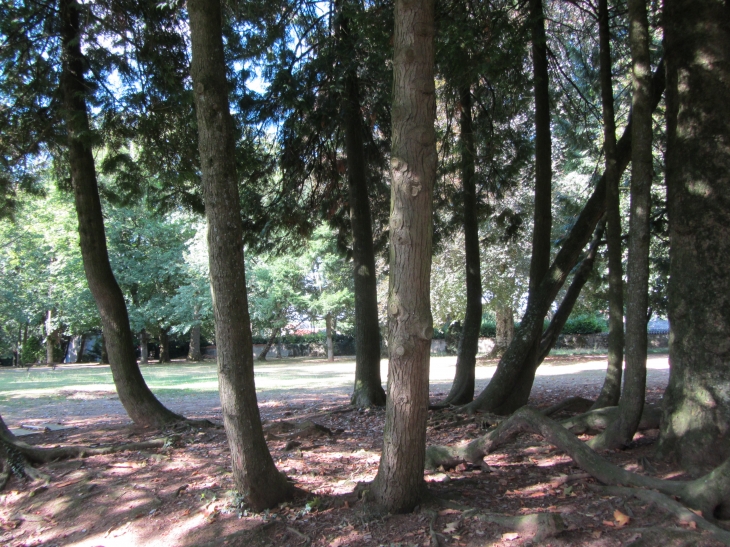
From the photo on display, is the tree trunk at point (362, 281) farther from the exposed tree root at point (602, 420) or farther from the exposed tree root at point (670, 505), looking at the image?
the exposed tree root at point (670, 505)

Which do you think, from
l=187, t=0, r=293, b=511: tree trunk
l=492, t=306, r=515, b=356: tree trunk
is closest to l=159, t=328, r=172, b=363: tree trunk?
l=492, t=306, r=515, b=356: tree trunk

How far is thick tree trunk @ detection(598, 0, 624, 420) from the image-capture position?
6.53 m

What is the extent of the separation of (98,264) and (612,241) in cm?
723

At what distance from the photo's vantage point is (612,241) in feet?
21.5

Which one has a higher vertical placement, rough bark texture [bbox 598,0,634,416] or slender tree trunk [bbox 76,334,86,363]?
rough bark texture [bbox 598,0,634,416]

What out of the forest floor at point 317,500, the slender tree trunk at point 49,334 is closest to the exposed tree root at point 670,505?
the forest floor at point 317,500

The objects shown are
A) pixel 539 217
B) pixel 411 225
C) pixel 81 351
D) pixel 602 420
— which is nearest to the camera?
pixel 411 225

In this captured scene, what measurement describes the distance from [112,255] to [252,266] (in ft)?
26.2

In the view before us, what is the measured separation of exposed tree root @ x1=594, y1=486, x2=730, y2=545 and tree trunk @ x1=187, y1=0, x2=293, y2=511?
2.83m

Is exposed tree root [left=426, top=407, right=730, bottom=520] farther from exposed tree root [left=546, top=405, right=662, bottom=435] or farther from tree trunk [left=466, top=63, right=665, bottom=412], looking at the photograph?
tree trunk [left=466, top=63, right=665, bottom=412]

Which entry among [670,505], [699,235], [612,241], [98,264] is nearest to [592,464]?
[670,505]

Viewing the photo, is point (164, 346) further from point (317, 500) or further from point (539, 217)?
point (317, 500)

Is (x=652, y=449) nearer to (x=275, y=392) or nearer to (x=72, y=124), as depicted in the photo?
(x=72, y=124)

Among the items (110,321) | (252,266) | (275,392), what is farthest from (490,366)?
(110,321)
